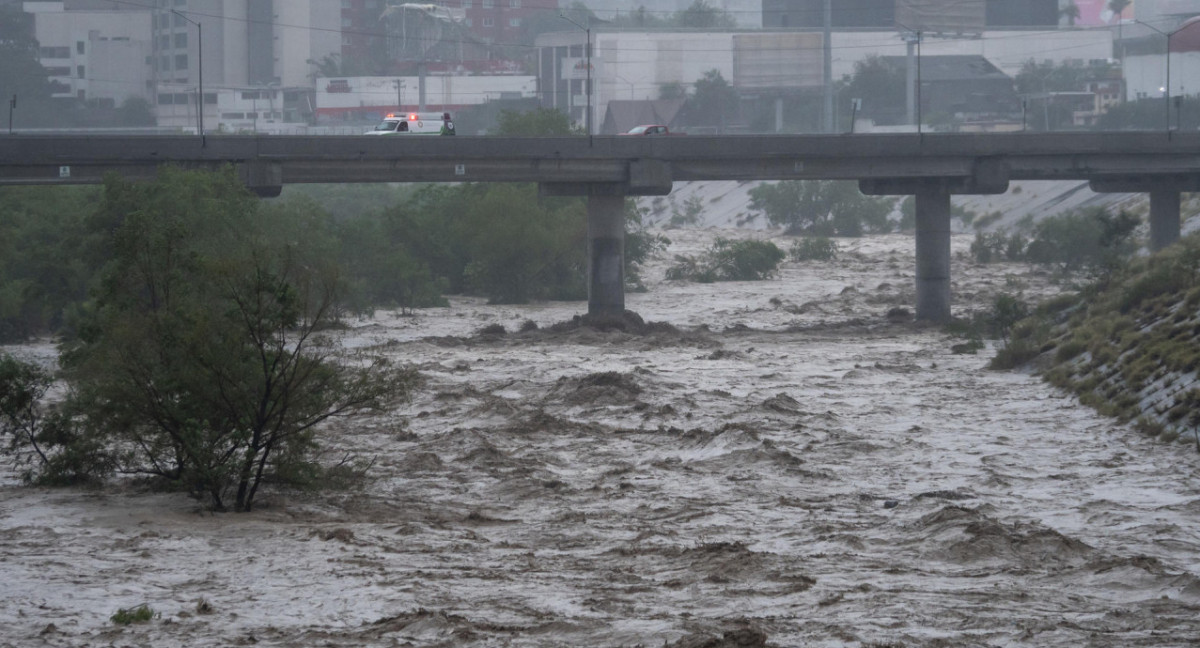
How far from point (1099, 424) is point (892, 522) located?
10.4 m

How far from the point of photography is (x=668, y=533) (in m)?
20.5

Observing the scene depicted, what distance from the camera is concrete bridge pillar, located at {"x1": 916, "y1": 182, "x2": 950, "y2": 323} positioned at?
5353 centimetres

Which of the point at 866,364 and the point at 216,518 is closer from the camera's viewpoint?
the point at 216,518

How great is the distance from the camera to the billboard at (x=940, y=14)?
14225 cm

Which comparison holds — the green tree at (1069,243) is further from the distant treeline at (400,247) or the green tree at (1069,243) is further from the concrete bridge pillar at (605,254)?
the concrete bridge pillar at (605,254)

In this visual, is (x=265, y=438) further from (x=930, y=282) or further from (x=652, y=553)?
(x=930, y=282)

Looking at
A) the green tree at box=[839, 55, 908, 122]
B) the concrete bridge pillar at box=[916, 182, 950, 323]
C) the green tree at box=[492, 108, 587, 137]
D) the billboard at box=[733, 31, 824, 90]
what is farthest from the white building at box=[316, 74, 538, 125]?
the concrete bridge pillar at box=[916, 182, 950, 323]

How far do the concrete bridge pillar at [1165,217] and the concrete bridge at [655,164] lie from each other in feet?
0.19

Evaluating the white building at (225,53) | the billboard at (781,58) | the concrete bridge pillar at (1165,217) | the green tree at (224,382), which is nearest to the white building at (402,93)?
the white building at (225,53)

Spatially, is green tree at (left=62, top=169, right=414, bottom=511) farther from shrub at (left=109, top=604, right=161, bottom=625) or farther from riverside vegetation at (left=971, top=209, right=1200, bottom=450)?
riverside vegetation at (left=971, top=209, right=1200, bottom=450)

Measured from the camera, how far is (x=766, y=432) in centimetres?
2933

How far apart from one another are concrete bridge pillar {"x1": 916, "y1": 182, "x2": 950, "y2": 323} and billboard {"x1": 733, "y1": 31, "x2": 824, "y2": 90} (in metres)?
89.7

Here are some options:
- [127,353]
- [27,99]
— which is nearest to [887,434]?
[127,353]

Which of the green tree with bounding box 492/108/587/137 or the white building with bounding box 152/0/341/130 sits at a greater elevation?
the white building with bounding box 152/0/341/130
